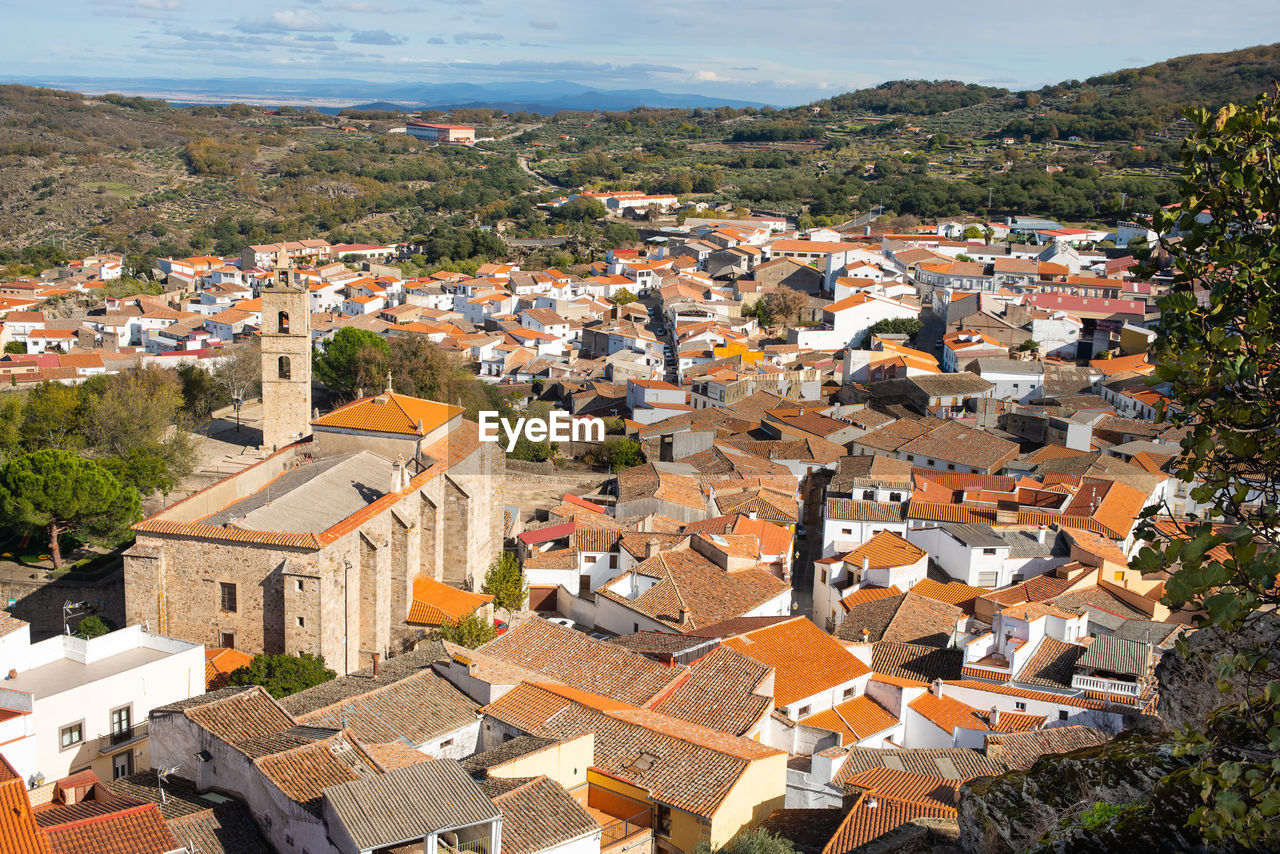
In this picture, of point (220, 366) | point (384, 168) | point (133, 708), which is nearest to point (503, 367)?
point (220, 366)

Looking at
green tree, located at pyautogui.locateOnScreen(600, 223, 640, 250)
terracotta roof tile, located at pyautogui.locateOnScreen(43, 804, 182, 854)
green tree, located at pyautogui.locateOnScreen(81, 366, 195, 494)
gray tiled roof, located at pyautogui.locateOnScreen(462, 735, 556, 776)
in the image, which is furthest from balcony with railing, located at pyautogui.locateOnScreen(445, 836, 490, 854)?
green tree, located at pyautogui.locateOnScreen(600, 223, 640, 250)

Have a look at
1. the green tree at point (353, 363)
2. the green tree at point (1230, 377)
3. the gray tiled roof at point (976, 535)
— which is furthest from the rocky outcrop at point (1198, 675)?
the green tree at point (353, 363)

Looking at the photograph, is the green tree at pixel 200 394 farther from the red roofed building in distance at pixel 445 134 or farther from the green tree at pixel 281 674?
the red roofed building in distance at pixel 445 134

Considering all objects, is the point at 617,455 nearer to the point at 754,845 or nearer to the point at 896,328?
the point at 896,328

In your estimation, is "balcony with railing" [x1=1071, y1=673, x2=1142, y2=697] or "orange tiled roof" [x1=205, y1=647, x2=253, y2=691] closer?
"orange tiled roof" [x1=205, y1=647, x2=253, y2=691]

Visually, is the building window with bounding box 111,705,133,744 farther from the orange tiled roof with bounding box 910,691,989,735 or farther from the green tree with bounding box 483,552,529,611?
the orange tiled roof with bounding box 910,691,989,735
